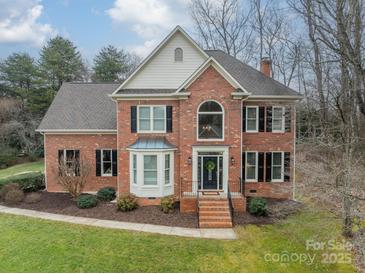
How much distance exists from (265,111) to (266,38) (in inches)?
791

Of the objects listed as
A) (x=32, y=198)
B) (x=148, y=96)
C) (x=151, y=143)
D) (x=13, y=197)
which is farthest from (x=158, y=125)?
(x=13, y=197)

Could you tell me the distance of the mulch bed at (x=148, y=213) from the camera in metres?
14.1

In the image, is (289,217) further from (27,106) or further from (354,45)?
(27,106)

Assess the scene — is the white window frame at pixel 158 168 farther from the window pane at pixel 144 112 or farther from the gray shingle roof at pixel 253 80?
the gray shingle roof at pixel 253 80

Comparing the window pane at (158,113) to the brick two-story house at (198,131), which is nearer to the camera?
the brick two-story house at (198,131)

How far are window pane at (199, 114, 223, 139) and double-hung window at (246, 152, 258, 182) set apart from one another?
109 inches

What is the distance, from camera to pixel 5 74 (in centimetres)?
4541

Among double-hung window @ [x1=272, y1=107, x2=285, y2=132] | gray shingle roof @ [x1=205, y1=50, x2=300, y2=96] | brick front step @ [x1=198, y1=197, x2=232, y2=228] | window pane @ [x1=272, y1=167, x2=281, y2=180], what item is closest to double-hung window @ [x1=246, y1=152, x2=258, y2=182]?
window pane @ [x1=272, y1=167, x2=281, y2=180]

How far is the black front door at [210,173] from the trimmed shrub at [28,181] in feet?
37.4

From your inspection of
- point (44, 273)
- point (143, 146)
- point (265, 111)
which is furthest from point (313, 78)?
point (44, 273)

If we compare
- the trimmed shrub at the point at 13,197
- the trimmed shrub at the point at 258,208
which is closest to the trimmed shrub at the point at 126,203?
the trimmed shrub at the point at 258,208

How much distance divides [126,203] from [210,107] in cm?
689

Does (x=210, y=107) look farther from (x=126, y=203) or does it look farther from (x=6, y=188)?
(x=6, y=188)

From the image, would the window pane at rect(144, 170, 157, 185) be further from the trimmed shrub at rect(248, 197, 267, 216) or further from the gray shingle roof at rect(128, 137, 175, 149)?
the trimmed shrub at rect(248, 197, 267, 216)
